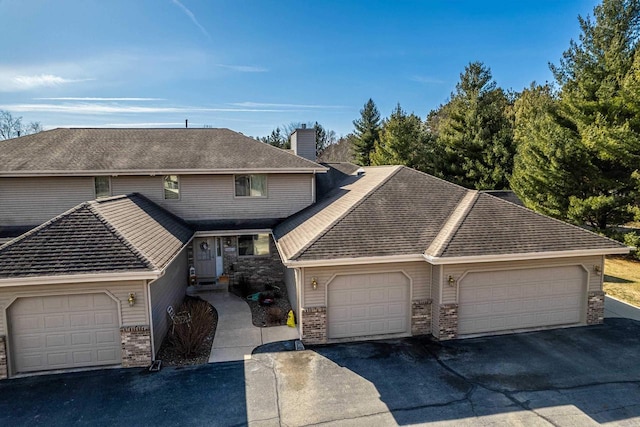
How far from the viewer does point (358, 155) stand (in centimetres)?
4372

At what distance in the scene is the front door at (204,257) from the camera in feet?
48.1

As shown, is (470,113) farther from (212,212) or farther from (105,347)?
(105,347)

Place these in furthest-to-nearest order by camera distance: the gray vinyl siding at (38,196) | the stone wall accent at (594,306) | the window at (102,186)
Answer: the window at (102,186) < the gray vinyl siding at (38,196) < the stone wall accent at (594,306)

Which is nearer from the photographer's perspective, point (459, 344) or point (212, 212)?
point (459, 344)

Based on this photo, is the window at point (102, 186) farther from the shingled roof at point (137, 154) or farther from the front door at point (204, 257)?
the front door at point (204, 257)

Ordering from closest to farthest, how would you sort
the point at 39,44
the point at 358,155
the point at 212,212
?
1. the point at 39,44
2. the point at 212,212
3. the point at 358,155

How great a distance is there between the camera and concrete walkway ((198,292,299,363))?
363 inches

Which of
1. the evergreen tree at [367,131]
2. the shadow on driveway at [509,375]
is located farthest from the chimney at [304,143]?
the evergreen tree at [367,131]

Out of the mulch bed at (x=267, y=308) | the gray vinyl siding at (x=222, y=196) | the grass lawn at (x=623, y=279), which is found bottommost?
the grass lawn at (x=623, y=279)

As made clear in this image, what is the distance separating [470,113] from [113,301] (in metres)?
27.3

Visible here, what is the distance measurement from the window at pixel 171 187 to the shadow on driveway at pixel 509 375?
8.72 m

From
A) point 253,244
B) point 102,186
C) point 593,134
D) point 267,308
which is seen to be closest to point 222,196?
point 253,244

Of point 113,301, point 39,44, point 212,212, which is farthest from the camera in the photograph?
point 212,212

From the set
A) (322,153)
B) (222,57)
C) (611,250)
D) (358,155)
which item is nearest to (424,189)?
(611,250)
